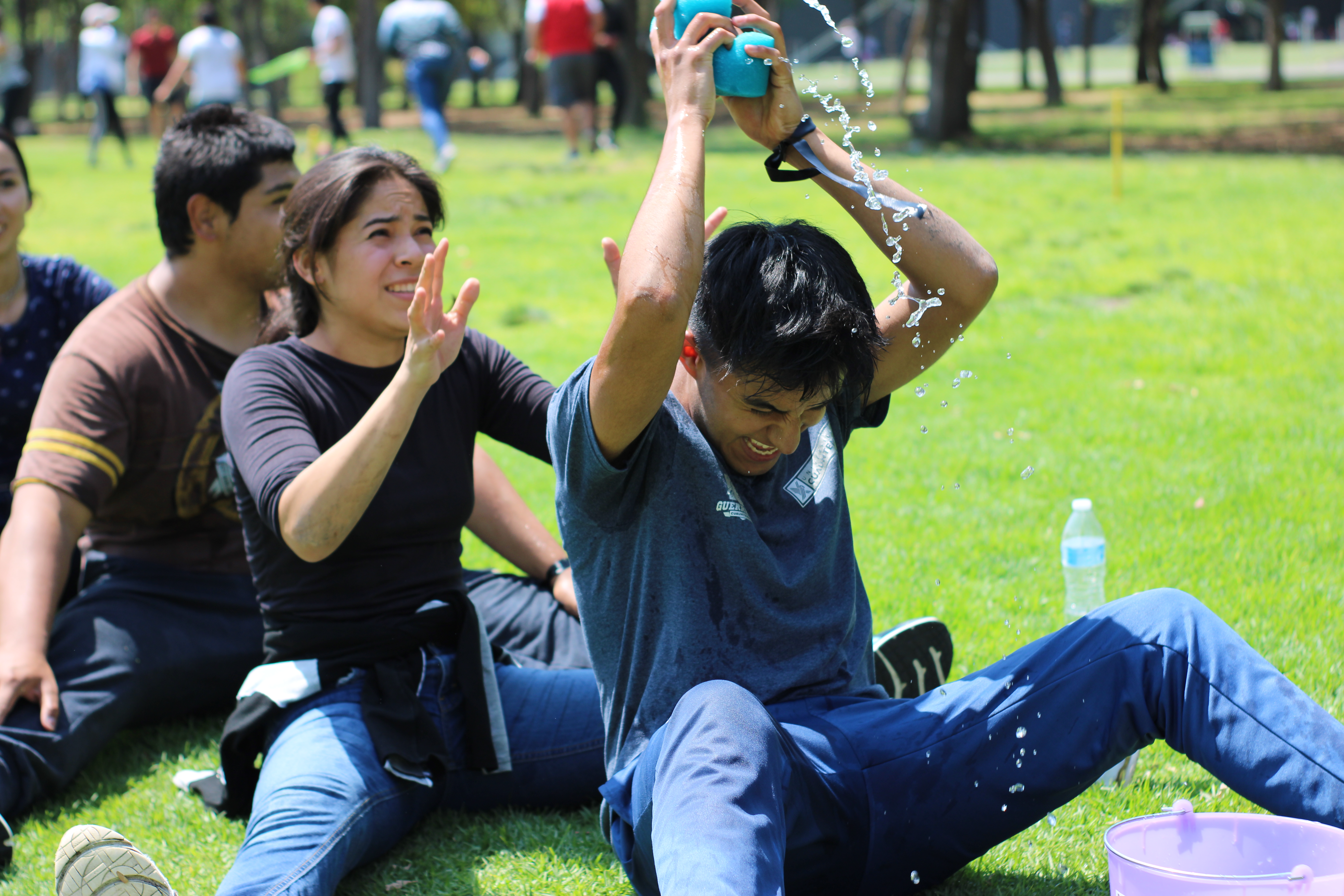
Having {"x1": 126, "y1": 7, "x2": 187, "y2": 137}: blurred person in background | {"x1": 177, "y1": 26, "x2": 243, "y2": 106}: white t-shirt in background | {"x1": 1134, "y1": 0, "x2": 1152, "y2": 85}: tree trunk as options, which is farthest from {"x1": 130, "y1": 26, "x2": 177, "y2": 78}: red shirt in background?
{"x1": 1134, "y1": 0, "x2": 1152, "y2": 85}: tree trunk

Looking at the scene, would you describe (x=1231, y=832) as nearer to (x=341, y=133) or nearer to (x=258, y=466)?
(x=258, y=466)

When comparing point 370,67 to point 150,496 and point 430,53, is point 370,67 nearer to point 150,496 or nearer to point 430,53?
point 430,53

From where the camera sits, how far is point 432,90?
15.5 metres

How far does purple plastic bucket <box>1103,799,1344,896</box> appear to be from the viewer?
6.16ft

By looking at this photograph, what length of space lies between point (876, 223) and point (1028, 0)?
112 ft

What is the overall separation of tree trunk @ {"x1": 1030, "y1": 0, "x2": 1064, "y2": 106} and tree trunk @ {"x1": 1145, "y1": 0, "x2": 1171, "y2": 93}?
181 inches

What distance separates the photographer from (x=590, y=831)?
3002mm

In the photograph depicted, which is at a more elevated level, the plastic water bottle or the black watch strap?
the black watch strap

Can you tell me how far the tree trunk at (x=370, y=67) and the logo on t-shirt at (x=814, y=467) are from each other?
857 inches

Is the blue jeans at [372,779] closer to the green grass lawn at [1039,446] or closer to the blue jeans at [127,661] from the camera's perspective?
the green grass lawn at [1039,446]

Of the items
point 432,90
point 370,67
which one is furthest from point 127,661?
point 370,67

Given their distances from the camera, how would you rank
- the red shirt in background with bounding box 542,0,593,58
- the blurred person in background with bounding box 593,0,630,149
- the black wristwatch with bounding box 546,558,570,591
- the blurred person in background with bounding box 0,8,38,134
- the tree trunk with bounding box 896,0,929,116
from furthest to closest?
the tree trunk with bounding box 896,0,929,116, the blurred person in background with bounding box 593,0,630,149, the blurred person in background with bounding box 0,8,38,134, the red shirt in background with bounding box 542,0,593,58, the black wristwatch with bounding box 546,558,570,591

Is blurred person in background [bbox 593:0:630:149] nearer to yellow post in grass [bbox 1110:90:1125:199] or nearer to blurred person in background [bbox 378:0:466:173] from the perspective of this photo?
blurred person in background [bbox 378:0:466:173]

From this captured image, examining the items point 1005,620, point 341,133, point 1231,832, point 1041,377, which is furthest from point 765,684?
point 341,133
